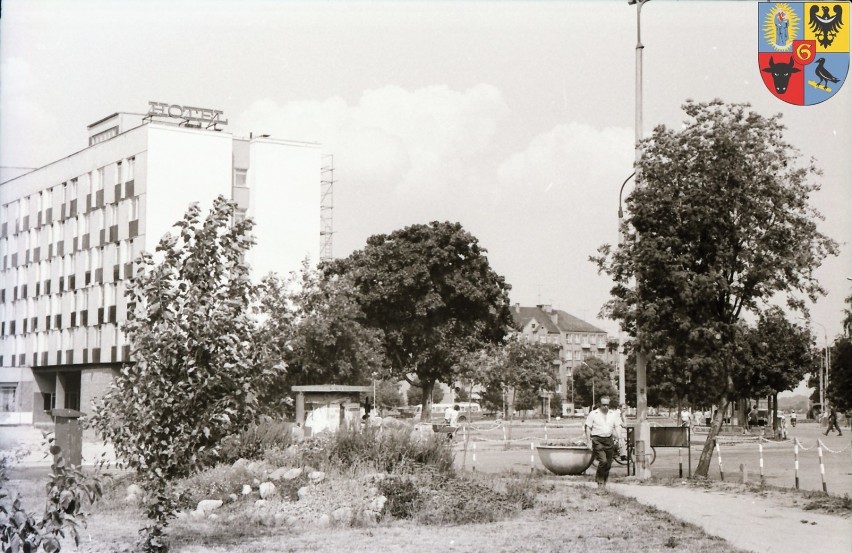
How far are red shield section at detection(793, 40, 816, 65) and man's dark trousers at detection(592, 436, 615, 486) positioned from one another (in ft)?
26.6

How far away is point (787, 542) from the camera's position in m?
11.6

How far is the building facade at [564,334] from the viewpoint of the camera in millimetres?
148375

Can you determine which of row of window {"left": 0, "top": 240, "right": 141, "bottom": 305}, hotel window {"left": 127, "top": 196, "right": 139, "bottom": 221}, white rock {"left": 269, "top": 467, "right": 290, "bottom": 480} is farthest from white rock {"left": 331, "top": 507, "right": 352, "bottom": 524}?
hotel window {"left": 127, "top": 196, "right": 139, "bottom": 221}

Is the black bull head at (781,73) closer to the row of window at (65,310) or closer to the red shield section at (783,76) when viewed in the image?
the red shield section at (783,76)

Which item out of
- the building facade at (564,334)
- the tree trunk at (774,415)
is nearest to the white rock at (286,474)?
the tree trunk at (774,415)

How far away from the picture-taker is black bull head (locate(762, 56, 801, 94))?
13.8 m

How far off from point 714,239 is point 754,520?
8100 mm

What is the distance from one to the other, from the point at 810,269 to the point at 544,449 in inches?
261

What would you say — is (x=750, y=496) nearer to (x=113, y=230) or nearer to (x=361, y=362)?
(x=361, y=362)

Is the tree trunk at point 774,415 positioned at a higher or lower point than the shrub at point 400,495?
lower

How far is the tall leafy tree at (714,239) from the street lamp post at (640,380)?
2.03ft

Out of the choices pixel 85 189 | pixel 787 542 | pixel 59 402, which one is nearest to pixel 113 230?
pixel 85 189

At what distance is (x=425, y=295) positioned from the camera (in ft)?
207

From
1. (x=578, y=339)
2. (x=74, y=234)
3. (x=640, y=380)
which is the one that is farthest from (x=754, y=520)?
(x=578, y=339)
